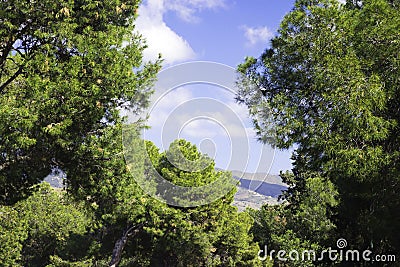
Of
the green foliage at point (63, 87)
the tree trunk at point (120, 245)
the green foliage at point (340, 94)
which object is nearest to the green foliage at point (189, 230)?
the tree trunk at point (120, 245)

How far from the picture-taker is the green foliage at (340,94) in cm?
796

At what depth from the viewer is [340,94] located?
8.05 meters

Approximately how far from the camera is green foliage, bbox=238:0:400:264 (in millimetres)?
7964

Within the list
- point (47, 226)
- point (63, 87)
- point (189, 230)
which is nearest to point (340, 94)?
point (63, 87)

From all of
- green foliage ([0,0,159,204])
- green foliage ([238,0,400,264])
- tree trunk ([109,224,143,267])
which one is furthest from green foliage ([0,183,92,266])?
green foliage ([238,0,400,264])

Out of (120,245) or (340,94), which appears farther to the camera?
(120,245)

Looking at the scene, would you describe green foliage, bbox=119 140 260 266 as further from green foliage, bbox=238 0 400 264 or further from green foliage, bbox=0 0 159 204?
green foliage, bbox=238 0 400 264

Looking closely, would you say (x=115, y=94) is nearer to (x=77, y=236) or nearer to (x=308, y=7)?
(x=308, y=7)

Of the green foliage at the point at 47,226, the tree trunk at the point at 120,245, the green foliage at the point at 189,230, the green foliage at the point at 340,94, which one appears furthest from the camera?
the green foliage at the point at 47,226

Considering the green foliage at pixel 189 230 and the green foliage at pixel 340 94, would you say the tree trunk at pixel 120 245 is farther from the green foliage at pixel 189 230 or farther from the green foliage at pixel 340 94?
the green foliage at pixel 340 94

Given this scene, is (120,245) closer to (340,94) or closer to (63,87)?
(63,87)

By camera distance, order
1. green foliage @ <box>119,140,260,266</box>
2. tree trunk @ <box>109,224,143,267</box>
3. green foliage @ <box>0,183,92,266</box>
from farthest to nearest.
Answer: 1. green foliage @ <box>0,183,92,266</box>
2. green foliage @ <box>119,140,260,266</box>
3. tree trunk @ <box>109,224,143,267</box>

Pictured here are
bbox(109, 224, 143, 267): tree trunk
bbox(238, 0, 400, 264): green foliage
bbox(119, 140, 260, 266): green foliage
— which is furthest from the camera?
bbox(119, 140, 260, 266): green foliage

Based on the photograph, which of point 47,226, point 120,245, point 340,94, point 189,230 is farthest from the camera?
point 47,226
